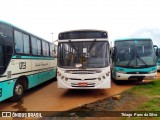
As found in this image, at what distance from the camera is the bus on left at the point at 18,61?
7512 millimetres

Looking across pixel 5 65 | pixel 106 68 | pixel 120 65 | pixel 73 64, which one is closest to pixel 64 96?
pixel 73 64

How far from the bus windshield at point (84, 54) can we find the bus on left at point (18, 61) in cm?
157

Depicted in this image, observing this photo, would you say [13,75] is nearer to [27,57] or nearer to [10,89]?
[10,89]

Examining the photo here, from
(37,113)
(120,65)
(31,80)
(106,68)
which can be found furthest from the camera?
(120,65)

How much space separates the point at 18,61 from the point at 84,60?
109 inches

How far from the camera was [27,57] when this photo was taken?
31.9 feet

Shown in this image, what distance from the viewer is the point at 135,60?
1259 cm

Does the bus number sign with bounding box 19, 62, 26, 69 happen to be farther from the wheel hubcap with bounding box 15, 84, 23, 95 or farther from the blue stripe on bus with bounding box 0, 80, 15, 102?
the blue stripe on bus with bounding box 0, 80, 15, 102

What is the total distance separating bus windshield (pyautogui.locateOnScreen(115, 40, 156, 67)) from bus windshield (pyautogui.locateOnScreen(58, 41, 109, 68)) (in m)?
3.44

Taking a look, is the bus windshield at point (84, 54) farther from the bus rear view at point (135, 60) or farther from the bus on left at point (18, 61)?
the bus rear view at point (135, 60)

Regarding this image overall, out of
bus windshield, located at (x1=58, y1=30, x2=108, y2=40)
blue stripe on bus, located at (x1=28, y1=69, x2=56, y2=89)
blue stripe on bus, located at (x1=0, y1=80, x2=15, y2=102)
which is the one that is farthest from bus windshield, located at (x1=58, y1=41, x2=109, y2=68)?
blue stripe on bus, located at (x1=0, y1=80, x2=15, y2=102)

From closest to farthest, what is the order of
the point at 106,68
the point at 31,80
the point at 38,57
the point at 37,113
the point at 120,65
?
1. the point at 37,113
2. the point at 106,68
3. the point at 31,80
4. the point at 38,57
5. the point at 120,65

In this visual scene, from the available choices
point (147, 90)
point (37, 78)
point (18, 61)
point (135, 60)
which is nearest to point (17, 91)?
point (18, 61)

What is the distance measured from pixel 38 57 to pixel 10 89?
3856 mm
